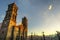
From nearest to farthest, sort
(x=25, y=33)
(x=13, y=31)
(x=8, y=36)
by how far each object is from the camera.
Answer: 1. (x=8, y=36)
2. (x=13, y=31)
3. (x=25, y=33)

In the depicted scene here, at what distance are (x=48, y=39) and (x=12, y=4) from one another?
26.2 meters

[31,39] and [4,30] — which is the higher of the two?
[4,30]

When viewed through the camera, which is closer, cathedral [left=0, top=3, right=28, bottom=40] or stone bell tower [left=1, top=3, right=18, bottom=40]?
stone bell tower [left=1, top=3, right=18, bottom=40]

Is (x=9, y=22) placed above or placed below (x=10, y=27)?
above

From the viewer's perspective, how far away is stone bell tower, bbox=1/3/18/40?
41.2 meters

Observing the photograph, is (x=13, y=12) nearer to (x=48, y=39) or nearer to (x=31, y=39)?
(x=31, y=39)

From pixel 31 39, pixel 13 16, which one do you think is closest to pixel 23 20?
pixel 13 16

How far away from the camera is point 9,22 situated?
44.2 meters

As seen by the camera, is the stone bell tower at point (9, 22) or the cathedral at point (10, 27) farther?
the cathedral at point (10, 27)

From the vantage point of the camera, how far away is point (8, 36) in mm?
41281

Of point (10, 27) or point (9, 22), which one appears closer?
point (10, 27)

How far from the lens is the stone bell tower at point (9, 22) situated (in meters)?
41.2

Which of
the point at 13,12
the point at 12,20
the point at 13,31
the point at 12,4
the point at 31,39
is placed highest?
the point at 12,4

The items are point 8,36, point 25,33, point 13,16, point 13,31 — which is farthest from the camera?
point 25,33
